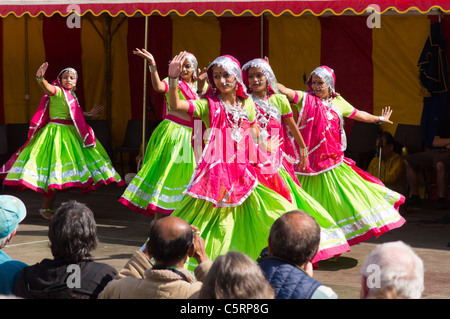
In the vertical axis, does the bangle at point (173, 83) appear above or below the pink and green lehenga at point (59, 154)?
above

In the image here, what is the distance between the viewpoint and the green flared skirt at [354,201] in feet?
21.0

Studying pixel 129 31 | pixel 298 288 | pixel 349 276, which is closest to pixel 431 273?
pixel 349 276

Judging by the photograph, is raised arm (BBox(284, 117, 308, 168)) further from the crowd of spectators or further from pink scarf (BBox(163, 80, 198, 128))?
the crowd of spectators

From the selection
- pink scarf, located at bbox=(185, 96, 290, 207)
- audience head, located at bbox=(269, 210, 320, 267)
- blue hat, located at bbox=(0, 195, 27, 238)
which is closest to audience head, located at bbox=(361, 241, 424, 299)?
audience head, located at bbox=(269, 210, 320, 267)

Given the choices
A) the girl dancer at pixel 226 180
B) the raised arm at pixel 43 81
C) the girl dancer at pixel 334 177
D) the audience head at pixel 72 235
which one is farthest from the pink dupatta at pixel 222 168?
the raised arm at pixel 43 81

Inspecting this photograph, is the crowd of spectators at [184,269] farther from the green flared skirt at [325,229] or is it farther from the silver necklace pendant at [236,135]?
the green flared skirt at [325,229]

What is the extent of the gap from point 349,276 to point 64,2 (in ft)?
14.3

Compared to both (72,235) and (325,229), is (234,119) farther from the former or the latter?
(72,235)

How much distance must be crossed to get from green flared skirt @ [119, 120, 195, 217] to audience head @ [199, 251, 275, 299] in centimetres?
442

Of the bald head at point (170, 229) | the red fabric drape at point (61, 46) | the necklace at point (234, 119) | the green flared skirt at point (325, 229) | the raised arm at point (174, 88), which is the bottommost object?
the green flared skirt at point (325, 229)

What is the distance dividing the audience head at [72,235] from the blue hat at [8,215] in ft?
1.14

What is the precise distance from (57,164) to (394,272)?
243 inches

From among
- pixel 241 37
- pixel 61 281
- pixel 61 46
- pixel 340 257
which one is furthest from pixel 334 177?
pixel 61 46

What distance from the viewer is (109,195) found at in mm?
10609
